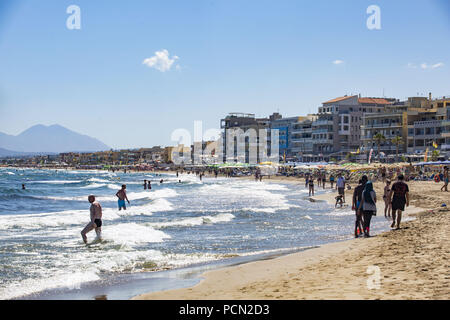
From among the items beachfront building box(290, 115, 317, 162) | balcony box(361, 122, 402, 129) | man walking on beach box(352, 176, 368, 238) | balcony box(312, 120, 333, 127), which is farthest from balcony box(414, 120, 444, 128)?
man walking on beach box(352, 176, 368, 238)

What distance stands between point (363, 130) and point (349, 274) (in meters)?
68.2

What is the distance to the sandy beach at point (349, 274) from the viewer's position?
20.6 ft

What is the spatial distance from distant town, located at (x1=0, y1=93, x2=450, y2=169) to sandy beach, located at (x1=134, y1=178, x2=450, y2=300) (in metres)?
44.8

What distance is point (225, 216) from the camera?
64.3 feet

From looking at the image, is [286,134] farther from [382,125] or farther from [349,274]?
[349,274]

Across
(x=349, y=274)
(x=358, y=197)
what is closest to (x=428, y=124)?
(x=358, y=197)

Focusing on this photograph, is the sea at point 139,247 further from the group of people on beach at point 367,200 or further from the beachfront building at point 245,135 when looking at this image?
the beachfront building at point 245,135

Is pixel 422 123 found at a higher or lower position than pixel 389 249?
higher

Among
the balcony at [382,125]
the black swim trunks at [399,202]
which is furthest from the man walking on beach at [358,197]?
the balcony at [382,125]

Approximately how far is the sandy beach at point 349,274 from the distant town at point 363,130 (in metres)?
44.8

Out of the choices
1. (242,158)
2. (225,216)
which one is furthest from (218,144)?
(225,216)
